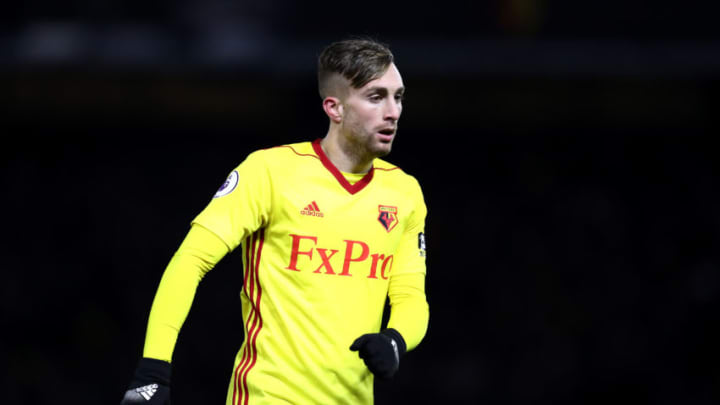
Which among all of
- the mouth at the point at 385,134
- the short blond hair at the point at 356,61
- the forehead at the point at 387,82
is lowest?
the mouth at the point at 385,134

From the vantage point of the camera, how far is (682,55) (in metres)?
8.63

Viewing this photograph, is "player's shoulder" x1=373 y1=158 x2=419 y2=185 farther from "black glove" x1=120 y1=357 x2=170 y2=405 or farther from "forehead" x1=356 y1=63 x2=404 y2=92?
"black glove" x1=120 y1=357 x2=170 y2=405

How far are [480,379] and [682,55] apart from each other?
4076 millimetres

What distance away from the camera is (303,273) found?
3105 mm

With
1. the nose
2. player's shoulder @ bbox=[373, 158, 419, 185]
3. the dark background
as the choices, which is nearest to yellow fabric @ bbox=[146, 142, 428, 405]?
player's shoulder @ bbox=[373, 158, 419, 185]

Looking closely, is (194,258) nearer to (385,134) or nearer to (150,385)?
(150,385)

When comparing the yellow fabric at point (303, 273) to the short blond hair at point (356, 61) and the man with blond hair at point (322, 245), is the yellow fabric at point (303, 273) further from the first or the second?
the short blond hair at point (356, 61)

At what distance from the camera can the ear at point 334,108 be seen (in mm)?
3235

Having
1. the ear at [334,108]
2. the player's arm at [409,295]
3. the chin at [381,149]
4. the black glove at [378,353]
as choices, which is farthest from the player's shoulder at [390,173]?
the black glove at [378,353]

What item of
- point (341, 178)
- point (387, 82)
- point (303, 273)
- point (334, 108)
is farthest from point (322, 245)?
point (387, 82)

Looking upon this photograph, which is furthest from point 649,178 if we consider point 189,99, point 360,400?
point 360,400

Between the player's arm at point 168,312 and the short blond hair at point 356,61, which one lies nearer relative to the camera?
the player's arm at point 168,312

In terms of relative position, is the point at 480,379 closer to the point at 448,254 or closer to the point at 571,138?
the point at 448,254

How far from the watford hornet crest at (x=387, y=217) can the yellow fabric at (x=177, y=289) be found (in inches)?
23.9
